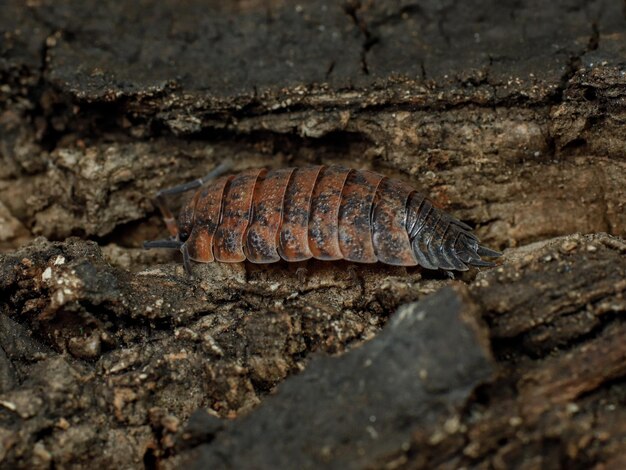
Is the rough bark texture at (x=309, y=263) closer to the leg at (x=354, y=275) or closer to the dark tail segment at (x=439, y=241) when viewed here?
the leg at (x=354, y=275)

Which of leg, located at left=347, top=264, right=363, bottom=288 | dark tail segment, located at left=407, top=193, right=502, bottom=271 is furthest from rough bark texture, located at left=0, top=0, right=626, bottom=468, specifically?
dark tail segment, located at left=407, top=193, right=502, bottom=271

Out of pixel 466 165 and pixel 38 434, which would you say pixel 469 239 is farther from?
pixel 38 434

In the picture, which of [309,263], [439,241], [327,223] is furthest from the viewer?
[309,263]

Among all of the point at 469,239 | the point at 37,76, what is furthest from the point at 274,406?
the point at 37,76

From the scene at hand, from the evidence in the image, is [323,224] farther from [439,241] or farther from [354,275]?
[439,241]

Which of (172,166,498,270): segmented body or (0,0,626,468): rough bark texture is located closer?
(0,0,626,468): rough bark texture

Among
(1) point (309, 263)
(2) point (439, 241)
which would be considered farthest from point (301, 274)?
(2) point (439, 241)

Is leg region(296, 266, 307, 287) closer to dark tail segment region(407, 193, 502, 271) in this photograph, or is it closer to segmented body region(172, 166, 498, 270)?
segmented body region(172, 166, 498, 270)

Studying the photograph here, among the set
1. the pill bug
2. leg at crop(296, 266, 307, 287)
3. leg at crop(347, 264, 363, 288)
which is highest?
the pill bug
